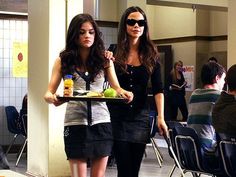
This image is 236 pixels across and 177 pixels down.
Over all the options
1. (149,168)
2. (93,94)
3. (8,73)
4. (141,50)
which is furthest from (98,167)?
(8,73)

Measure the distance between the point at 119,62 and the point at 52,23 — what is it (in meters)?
3.17

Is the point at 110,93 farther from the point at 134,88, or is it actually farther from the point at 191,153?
the point at 191,153

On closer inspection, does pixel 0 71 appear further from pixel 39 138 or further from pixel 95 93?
pixel 95 93

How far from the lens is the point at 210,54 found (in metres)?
15.1

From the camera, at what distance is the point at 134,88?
10.3ft

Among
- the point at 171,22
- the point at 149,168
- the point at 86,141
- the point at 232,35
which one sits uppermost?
the point at 171,22

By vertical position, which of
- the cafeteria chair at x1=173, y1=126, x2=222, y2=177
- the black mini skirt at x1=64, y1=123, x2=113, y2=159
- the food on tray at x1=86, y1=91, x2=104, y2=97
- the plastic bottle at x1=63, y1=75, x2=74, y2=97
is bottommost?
the cafeteria chair at x1=173, y1=126, x2=222, y2=177

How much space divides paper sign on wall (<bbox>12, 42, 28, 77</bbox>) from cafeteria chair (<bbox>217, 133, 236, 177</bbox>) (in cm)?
571

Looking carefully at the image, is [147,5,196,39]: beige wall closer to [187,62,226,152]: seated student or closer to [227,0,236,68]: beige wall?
[227,0,236,68]: beige wall

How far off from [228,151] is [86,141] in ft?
4.41

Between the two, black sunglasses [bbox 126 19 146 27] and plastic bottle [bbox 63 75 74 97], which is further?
black sunglasses [bbox 126 19 146 27]

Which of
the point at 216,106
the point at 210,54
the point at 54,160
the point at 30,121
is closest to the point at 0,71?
the point at 30,121

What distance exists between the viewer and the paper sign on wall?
29.5 feet

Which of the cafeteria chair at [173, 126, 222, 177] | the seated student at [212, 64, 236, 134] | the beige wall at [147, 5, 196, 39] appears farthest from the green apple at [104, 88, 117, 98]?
the beige wall at [147, 5, 196, 39]
